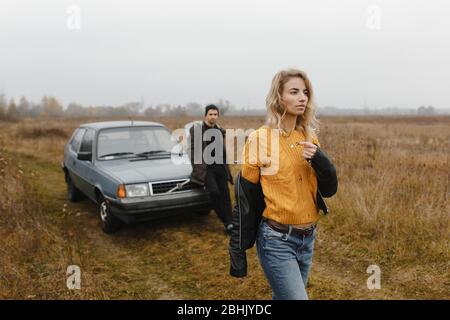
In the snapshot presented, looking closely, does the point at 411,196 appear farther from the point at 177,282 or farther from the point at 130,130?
the point at 130,130

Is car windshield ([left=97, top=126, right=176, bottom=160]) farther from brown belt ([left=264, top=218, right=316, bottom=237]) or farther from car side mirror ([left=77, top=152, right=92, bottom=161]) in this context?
brown belt ([left=264, top=218, right=316, bottom=237])

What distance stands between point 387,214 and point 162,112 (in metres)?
137

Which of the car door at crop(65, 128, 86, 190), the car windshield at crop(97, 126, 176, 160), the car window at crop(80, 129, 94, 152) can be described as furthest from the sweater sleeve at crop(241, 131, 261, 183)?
the car door at crop(65, 128, 86, 190)

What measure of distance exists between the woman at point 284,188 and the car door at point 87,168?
466 cm

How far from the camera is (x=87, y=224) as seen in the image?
658 centimetres

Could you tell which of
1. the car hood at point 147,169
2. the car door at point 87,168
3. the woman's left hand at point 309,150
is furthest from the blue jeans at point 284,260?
the car door at point 87,168

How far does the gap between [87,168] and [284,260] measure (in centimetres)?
529

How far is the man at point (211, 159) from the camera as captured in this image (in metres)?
5.53

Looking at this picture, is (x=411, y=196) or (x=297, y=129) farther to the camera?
(x=411, y=196)

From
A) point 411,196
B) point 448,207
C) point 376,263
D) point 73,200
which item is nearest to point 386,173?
point 411,196

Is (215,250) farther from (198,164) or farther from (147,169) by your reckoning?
(147,169)

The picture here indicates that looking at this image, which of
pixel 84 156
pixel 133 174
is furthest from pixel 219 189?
pixel 84 156

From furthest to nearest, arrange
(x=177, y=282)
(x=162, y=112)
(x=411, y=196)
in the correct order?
1. (x=162, y=112)
2. (x=411, y=196)
3. (x=177, y=282)

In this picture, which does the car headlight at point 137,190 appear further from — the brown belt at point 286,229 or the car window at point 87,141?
the brown belt at point 286,229
